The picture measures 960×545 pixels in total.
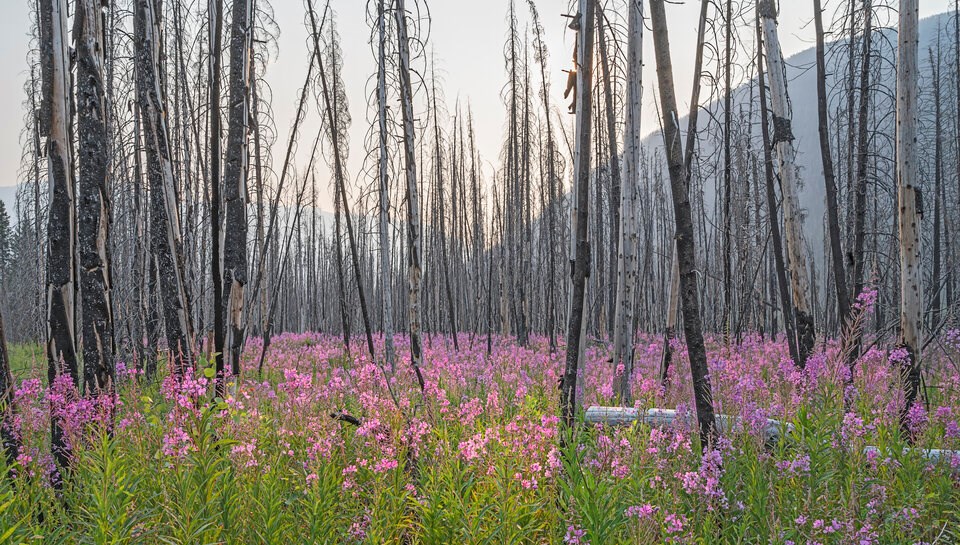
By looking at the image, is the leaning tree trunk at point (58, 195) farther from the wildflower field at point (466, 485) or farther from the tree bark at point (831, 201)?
the tree bark at point (831, 201)

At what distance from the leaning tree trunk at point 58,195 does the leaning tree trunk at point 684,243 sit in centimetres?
431

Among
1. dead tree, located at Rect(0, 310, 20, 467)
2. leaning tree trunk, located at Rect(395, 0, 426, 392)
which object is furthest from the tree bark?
dead tree, located at Rect(0, 310, 20, 467)

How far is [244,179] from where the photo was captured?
201 inches

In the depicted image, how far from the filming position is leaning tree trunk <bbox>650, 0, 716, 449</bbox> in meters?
3.90

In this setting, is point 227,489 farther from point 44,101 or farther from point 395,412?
point 44,101

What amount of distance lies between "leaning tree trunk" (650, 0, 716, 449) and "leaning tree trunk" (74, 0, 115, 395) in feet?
14.1

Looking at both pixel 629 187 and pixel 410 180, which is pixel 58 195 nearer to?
pixel 410 180

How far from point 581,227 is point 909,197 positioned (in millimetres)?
3134

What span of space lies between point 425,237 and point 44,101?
636 inches

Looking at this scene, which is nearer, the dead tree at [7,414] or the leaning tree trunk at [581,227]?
the dead tree at [7,414]

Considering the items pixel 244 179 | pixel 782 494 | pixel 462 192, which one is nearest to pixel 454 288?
pixel 462 192

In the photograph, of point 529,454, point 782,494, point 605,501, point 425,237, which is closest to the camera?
point 605,501

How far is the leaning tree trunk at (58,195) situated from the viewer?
3777mm

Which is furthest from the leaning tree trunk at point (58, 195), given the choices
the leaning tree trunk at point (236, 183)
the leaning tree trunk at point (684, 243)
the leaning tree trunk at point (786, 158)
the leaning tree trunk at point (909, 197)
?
the leaning tree trunk at point (909, 197)
